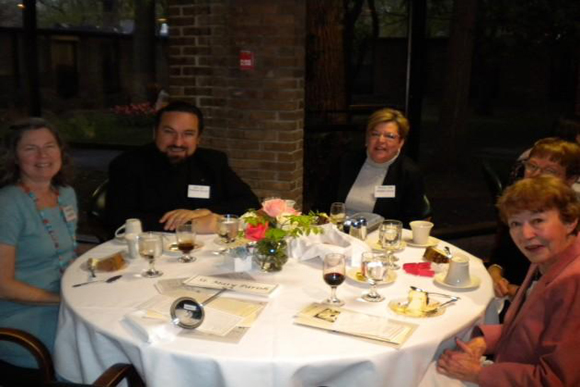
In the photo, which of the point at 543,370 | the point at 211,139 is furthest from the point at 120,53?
the point at 543,370

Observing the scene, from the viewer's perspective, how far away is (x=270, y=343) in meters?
1.62

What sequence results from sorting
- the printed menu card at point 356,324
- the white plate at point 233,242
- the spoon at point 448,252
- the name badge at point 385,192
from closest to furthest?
the printed menu card at point 356,324 → the spoon at point 448,252 → the white plate at point 233,242 → the name badge at point 385,192

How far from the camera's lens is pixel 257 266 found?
89.1 inches

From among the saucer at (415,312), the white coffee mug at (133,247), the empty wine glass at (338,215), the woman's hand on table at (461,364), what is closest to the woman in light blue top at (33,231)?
the white coffee mug at (133,247)

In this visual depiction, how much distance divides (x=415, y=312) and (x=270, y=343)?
20.1 inches

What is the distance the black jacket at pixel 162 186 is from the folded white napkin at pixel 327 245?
0.89 meters

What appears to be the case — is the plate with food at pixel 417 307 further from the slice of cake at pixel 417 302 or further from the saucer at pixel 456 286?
the saucer at pixel 456 286

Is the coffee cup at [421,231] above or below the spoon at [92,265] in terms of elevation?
above

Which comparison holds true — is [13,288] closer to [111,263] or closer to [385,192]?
[111,263]

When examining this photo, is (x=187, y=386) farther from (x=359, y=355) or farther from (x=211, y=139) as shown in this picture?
(x=211, y=139)

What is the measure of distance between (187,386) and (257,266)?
2.33ft

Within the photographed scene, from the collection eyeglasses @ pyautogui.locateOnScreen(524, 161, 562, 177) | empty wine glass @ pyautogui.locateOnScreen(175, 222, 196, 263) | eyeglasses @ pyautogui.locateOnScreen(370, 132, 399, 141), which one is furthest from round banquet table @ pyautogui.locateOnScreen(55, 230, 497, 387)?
eyeglasses @ pyautogui.locateOnScreen(370, 132, 399, 141)

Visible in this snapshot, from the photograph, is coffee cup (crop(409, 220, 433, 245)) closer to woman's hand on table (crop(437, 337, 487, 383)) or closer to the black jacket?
woman's hand on table (crop(437, 337, 487, 383))

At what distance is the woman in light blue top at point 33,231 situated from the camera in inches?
85.4
